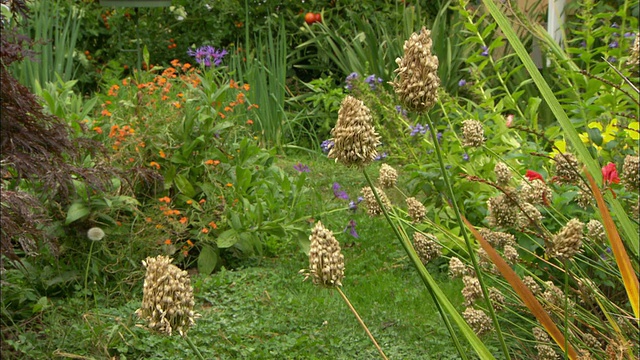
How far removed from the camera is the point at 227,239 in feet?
12.7

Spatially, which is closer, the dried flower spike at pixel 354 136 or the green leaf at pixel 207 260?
the dried flower spike at pixel 354 136

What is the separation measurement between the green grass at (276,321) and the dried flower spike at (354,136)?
5.34ft

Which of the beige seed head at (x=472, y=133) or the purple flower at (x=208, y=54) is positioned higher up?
the beige seed head at (x=472, y=133)

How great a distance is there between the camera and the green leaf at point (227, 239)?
A: 3.85m

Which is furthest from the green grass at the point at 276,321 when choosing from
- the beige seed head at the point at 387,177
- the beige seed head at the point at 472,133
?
the beige seed head at the point at 472,133

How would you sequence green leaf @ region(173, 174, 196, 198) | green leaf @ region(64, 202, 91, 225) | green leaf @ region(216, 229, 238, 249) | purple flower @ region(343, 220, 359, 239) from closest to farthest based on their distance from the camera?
green leaf @ region(64, 202, 91, 225) → green leaf @ region(216, 229, 238, 249) → green leaf @ region(173, 174, 196, 198) → purple flower @ region(343, 220, 359, 239)

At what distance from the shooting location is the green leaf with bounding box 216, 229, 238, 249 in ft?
12.6

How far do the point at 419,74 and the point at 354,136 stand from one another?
17 cm

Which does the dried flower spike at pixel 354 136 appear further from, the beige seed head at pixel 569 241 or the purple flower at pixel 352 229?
the purple flower at pixel 352 229

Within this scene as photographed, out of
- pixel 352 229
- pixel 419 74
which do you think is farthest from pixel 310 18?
pixel 419 74

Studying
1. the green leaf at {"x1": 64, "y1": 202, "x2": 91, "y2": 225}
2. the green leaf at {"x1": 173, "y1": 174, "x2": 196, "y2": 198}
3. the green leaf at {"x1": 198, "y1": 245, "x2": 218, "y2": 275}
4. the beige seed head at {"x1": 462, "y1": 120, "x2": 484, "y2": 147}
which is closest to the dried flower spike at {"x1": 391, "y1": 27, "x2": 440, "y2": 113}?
the beige seed head at {"x1": 462, "y1": 120, "x2": 484, "y2": 147}

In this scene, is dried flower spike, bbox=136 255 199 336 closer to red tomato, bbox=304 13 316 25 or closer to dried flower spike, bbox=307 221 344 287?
dried flower spike, bbox=307 221 344 287

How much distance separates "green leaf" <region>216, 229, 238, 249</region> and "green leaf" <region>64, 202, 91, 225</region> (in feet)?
2.17

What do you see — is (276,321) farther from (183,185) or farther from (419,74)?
(419,74)
